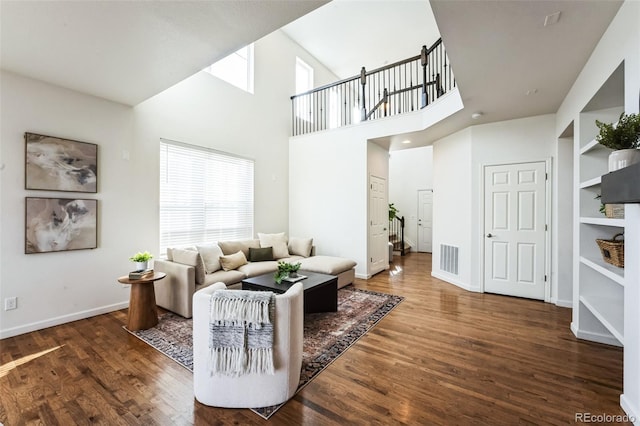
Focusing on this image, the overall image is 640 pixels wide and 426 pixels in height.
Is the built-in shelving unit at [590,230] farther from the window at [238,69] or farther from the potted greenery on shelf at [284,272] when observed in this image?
the window at [238,69]

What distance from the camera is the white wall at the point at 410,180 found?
883 centimetres

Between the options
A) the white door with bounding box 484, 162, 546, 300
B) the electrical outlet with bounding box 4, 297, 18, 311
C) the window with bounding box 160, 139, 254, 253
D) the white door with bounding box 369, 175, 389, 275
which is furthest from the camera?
the white door with bounding box 369, 175, 389, 275

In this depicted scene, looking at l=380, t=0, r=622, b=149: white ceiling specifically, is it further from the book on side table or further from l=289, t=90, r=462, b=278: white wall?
the book on side table

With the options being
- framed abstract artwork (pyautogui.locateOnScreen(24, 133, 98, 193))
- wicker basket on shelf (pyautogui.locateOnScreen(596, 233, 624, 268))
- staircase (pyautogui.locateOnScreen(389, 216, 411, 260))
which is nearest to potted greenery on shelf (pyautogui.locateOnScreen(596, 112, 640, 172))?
wicker basket on shelf (pyautogui.locateOnScreen(596, 233, 624, 268))

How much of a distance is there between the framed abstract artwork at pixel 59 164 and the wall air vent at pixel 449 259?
17.7 ft

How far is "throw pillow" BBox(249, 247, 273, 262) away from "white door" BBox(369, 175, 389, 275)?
6.46 feet

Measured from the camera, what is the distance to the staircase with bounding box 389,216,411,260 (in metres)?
8.39

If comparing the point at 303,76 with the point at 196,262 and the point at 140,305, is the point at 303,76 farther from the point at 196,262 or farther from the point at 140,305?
the point at 140,305

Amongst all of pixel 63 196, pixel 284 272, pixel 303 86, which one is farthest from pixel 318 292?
pixel 303 86

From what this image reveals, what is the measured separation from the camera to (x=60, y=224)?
3.12 meters

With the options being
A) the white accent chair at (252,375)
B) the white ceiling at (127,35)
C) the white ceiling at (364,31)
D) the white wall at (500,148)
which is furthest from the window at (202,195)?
the white wall at (500,148)

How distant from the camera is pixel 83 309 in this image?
3330 millimetres

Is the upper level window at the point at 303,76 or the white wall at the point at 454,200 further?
Answer: the upper level window at the point at 303,76

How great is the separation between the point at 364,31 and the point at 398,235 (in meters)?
5.82
